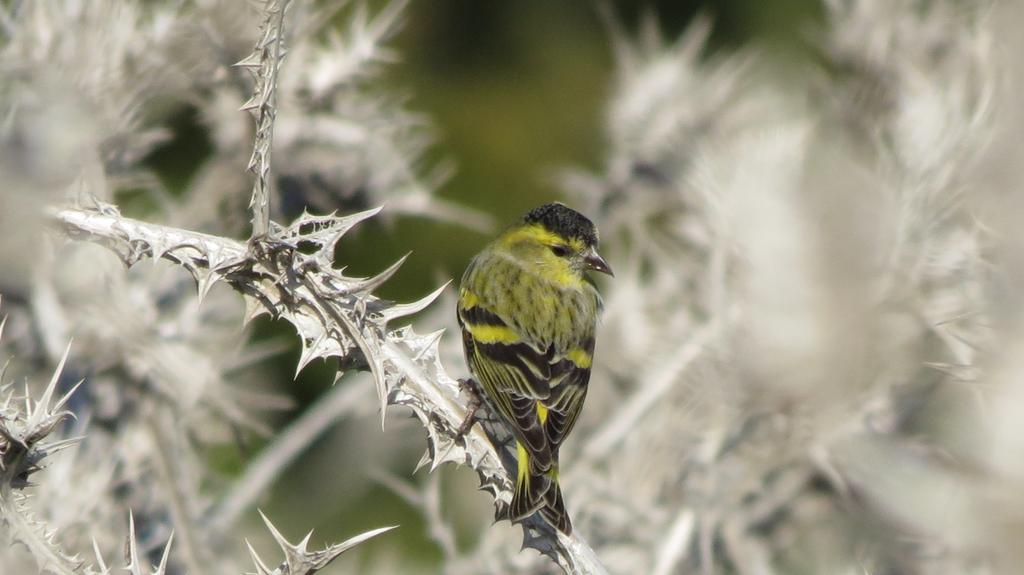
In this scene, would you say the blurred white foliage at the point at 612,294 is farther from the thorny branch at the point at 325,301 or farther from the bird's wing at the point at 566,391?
the bird's wing at the point at 566,391

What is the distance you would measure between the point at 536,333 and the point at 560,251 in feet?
1.44

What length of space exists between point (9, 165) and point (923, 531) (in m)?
1.94

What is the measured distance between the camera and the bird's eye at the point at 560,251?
10.1 ft

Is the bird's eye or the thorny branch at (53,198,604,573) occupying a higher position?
the thorny branch at (53,198,604,573)

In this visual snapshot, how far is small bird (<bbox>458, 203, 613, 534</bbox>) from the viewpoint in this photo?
85.7 inches

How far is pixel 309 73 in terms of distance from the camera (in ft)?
10.4

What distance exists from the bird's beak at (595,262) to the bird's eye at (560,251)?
0.06m

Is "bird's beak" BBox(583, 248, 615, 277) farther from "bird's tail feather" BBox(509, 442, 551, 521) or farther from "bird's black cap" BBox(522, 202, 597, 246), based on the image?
"bird's tail feather" BBox(509, 442, 551, 521)

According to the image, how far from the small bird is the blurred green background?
4.18 metres

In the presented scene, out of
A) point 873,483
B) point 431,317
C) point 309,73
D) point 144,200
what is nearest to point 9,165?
point 309,73

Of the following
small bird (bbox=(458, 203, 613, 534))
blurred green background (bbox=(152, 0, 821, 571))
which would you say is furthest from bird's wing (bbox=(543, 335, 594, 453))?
blurred green background (bbox=(152, 0, 821, 571))

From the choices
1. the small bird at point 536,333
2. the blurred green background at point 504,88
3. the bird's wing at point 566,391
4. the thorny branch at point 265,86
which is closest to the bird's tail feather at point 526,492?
the small bird at point 536,333

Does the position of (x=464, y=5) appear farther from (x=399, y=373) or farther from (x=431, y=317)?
(x=399, y=373)

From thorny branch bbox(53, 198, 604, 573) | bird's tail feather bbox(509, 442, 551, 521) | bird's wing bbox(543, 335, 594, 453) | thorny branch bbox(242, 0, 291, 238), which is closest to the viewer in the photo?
thorny branch bbox(242, 0, 291, 238)
